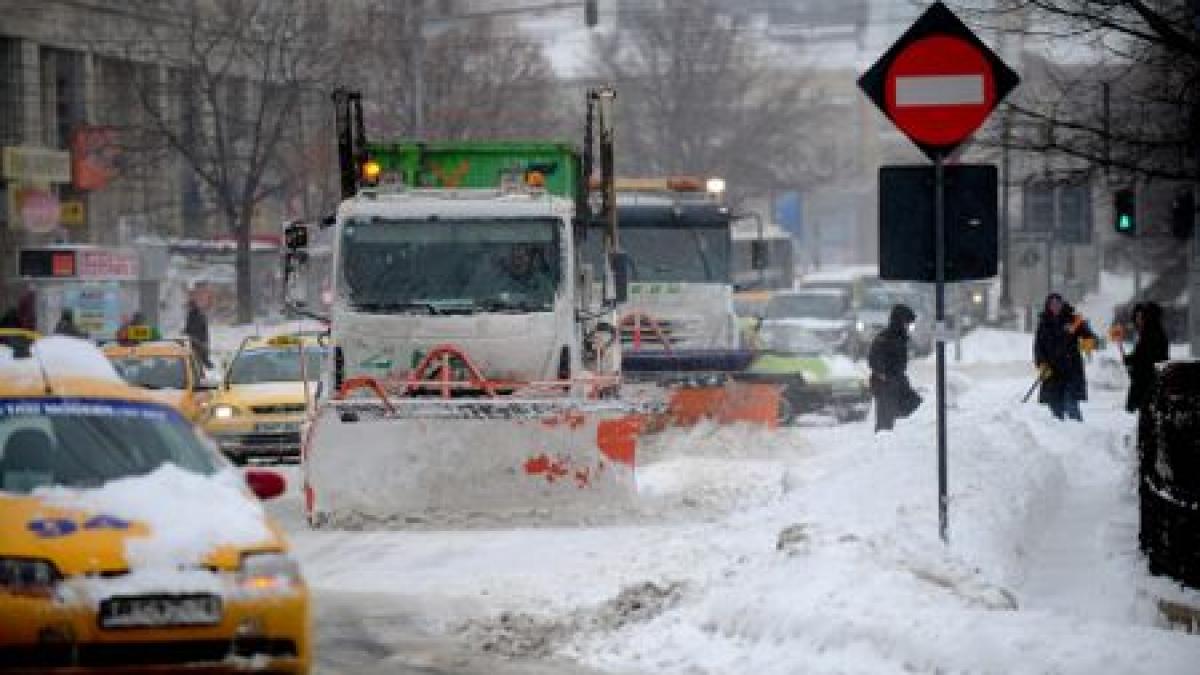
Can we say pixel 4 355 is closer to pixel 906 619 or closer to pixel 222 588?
pixel 222 588

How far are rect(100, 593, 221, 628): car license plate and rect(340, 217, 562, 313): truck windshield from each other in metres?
11.1

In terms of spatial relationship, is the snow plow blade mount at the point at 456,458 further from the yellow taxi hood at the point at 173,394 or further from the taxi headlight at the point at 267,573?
the taxi headlight at the point at 267,573

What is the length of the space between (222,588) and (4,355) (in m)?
2.57

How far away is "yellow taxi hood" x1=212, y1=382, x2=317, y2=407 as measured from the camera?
25266mm

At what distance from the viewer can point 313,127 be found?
61438 millimetres

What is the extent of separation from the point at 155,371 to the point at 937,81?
49.7 feet

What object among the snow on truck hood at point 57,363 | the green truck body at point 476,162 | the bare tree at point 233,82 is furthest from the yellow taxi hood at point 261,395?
the bare tree at point 233,82

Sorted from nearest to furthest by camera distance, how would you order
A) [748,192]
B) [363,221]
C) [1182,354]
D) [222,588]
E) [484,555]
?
[222,588], [484,555], [363,221], [1182,354], [748,192]

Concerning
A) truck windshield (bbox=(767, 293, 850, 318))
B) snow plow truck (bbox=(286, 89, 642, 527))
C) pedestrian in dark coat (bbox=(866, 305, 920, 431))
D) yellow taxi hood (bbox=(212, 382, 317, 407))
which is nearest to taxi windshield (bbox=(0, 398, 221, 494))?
snow plow truck (bbox=(286, 89, 642, 527))

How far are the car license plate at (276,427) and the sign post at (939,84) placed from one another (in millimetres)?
12960

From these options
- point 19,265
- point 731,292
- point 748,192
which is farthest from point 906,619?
point 748,192

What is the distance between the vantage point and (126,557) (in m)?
9.46

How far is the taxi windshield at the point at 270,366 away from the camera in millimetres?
26672

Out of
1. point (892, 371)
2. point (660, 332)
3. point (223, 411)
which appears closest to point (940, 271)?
point (223, 411)
